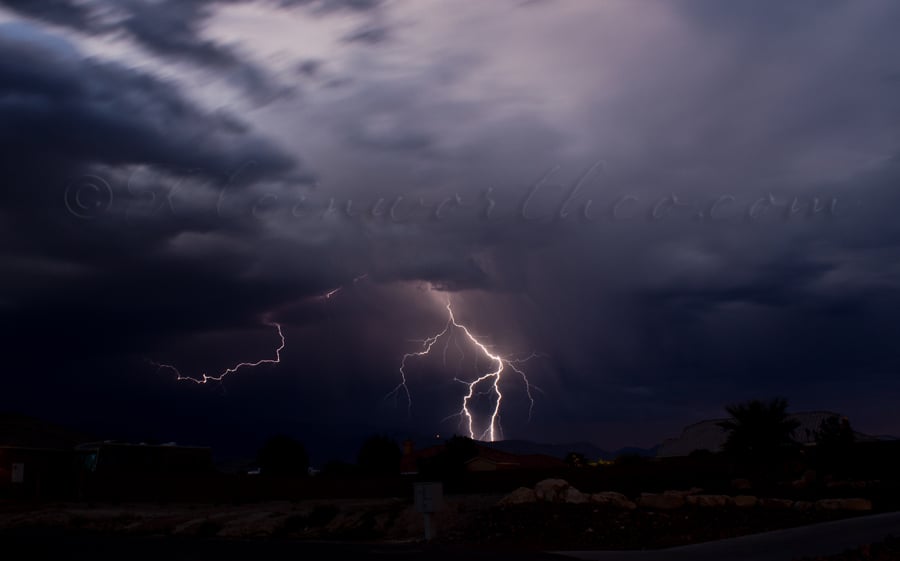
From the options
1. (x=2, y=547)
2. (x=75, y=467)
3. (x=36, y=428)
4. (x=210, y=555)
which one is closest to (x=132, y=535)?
(x=2, y=547)

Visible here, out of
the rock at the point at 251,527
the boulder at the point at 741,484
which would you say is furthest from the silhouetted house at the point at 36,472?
the boulder at the point at 741,484

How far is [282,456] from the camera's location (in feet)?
272

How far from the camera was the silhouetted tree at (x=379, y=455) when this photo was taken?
81.2 meters

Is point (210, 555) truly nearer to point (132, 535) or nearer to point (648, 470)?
point (132, 535)

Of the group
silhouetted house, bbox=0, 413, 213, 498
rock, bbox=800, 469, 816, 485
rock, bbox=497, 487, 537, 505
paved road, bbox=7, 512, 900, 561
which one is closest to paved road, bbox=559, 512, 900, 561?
paved road, bbox=7, 512, 900, 561

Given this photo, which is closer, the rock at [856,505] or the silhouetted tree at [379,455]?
the rock at [856,505]

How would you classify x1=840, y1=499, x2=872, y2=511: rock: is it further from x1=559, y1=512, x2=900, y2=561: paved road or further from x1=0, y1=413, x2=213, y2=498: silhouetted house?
x1=0, y1=413, x2=213, y2=498: silhouetted house

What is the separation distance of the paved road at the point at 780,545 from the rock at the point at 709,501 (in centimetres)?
511

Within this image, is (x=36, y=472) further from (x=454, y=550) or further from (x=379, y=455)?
(x=454, y=550)

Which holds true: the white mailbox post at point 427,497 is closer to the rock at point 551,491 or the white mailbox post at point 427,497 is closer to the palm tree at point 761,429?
the rock at point 551,491

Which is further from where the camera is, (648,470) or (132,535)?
(648,470)

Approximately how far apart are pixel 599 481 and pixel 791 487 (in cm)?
695

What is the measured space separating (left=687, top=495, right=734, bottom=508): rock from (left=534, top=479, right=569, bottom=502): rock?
14.4ft

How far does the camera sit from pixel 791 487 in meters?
31.6
